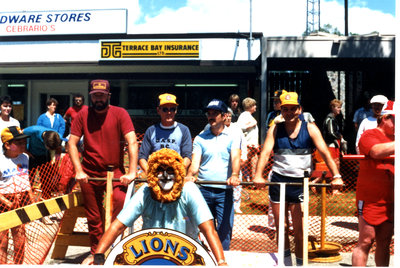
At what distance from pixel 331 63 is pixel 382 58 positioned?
5.00ft

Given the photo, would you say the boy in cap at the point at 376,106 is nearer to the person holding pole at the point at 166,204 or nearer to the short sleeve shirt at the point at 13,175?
the person holding pole at the point at 166,204

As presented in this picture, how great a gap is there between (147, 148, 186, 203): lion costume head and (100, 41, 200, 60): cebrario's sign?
12.4 m

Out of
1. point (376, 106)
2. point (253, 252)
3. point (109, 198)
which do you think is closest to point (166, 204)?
point (109, 198)

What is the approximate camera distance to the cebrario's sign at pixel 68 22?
1636 centimetres

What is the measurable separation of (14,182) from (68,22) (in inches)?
521

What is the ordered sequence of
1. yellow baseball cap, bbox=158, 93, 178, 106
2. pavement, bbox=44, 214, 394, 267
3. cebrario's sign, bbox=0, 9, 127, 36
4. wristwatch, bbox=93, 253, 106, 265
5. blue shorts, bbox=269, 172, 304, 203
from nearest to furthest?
1. wristwatch, bbox=93, 253, 106, 265
2. pavement, bbox=44, 214, 394, 267
3. blue shorts, bbox=269, 172, 304, 203
4. yellow baseball cap, bbox=158, 93, 178, 106
5. cebrario's sign, bbox=0, 9, 127, 36

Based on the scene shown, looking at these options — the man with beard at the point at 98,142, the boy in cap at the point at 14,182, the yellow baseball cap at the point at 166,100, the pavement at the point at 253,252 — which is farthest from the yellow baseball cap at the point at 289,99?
the boy in cap at the point at 14,182

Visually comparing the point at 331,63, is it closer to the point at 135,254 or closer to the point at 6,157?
the point at 6,157

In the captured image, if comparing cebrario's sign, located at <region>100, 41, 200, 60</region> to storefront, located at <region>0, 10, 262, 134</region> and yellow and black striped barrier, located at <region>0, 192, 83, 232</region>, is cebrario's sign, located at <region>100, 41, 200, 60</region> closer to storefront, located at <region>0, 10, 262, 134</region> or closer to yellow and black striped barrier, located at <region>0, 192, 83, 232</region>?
storefront, located at <region>0, 10, 262, 134</region>

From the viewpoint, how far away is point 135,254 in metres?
2.94

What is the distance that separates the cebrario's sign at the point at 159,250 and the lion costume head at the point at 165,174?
15.1 inches

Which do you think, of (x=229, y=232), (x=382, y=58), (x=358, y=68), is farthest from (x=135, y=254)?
(x=358, y=68)

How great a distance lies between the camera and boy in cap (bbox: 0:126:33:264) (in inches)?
177

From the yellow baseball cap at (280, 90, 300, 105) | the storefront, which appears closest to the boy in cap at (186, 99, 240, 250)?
the yellow baseball cap at (280, 90, 300, 105)
